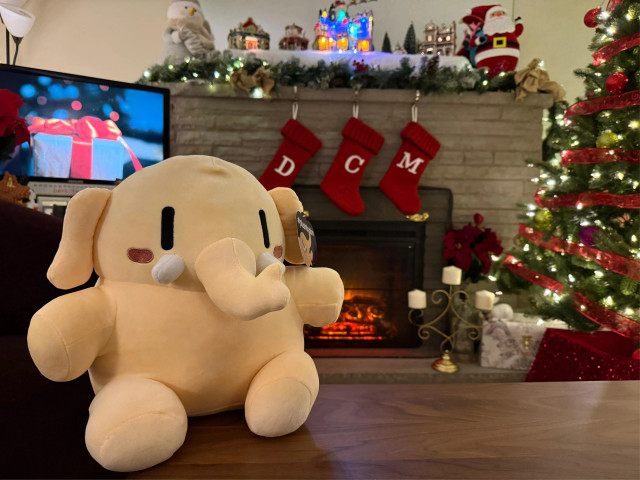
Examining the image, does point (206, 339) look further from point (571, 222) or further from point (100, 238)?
point (571, 222)

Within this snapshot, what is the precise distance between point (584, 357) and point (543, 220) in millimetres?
606

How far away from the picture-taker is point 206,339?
438 millimetres

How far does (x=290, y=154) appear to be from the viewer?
2.11 metres

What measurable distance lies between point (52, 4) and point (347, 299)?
8.63 ft

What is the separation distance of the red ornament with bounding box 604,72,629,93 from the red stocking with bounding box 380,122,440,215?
0.76 m

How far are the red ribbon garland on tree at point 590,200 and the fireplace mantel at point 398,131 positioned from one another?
435 millimetres

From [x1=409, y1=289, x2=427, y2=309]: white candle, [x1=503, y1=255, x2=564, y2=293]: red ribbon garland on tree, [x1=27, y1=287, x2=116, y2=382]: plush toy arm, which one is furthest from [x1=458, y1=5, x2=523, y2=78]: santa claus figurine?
[x1=27, y1=287, x2=116, y2=382]: plush toy arm

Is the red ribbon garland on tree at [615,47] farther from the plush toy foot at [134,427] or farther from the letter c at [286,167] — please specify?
the plush toy foot at [134,427]

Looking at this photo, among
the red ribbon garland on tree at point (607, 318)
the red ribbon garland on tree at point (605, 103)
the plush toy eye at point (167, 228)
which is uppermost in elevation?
the red ribbon garland on tree at point (605, 103)

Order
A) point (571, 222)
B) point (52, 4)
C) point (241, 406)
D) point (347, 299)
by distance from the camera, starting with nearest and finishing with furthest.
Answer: point (241, 406) → point (571, 222) → point (347, 299) → point (52, 4)

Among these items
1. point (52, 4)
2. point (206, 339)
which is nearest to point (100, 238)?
point (206, 339)

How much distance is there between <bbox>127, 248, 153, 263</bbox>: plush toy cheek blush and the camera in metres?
0.44

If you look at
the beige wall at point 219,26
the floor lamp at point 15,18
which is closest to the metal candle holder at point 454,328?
the beige wall at point 219,26

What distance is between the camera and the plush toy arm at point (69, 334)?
393mm
